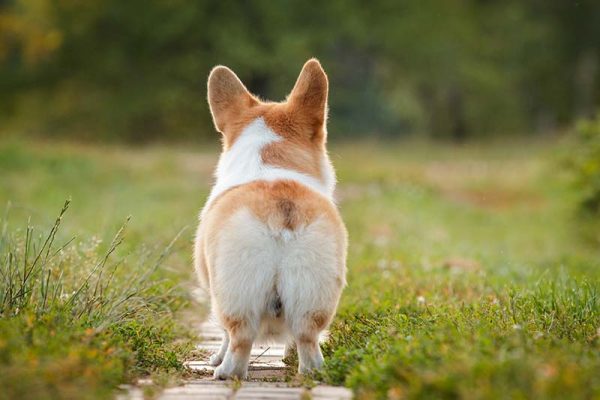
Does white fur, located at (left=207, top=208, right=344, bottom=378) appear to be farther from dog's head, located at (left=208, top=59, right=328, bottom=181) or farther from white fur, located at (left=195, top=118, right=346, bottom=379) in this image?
dog's head, located at (left=208, top=59, right=328, bottom=181)

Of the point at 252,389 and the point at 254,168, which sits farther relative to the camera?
the point at 254,168

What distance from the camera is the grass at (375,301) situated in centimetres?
370

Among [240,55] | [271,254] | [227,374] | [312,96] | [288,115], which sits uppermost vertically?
[312,96]

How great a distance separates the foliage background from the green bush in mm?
22110

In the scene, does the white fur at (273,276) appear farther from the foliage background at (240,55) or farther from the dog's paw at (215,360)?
the foliage background at (240,55)

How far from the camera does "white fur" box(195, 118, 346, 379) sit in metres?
4.80

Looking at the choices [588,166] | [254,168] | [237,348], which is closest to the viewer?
[237,348]

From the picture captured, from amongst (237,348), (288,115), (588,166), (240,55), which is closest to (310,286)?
(237,348)

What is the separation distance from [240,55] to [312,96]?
29729 mm

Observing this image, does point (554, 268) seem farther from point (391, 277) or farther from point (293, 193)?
point (293, 193)

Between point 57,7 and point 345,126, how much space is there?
502 inches

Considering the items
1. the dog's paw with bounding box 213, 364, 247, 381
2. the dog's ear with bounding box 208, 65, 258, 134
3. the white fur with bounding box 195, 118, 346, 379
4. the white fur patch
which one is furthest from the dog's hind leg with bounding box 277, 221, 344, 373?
the dog's ear with bounding box 208, 65, 258, 134

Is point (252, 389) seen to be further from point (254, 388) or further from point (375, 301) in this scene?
point (375, 301)

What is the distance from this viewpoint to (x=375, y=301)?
6910 millimetres
